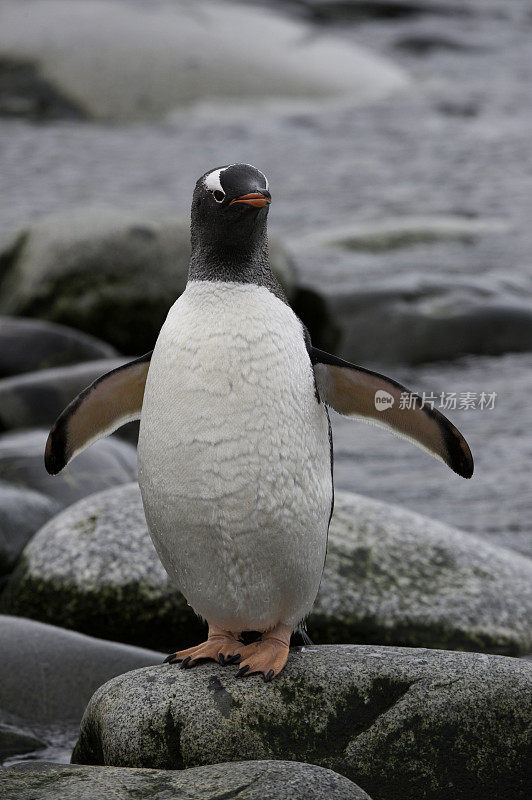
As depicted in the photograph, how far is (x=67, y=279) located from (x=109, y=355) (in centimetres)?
130

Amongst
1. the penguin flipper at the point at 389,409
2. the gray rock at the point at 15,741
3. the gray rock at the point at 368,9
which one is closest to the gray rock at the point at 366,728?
the penguin flipper at the point at 389,409

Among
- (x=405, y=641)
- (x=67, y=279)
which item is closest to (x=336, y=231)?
(x=67, y=279)

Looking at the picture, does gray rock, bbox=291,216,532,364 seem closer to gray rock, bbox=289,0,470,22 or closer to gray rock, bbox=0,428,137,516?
gray rock, bbox=0,428,137,516

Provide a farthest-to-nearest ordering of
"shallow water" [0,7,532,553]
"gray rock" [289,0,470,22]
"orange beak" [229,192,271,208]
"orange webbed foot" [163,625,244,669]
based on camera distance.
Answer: "gray rock" [289,0,470,22], "shallow water" [0,7,532,553], "orange webbed foot" [163,625,244,669], "orange beak" [229,192,271,208]

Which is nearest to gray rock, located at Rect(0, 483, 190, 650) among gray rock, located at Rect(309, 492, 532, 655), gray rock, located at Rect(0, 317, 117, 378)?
gray rock, located at Rect(309, 492, 532, 655)

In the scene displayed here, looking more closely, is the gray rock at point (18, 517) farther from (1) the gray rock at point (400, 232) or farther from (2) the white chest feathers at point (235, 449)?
(1) the gray rock at point (400, 232)

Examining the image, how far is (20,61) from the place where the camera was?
18.6 meters

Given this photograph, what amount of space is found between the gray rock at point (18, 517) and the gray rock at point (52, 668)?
41.2 inches

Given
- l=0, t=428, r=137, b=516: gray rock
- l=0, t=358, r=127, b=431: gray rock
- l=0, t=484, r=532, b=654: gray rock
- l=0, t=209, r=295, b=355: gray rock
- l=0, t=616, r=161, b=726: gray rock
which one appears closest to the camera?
l=0, t=616, r=161, b=726: gray rock

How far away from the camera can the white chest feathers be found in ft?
12.5

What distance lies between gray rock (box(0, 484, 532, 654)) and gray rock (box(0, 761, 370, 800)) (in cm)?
186

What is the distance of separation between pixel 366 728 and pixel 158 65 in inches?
642

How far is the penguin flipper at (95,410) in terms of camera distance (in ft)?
13.7

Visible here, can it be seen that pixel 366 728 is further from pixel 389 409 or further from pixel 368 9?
pixel 368 9
